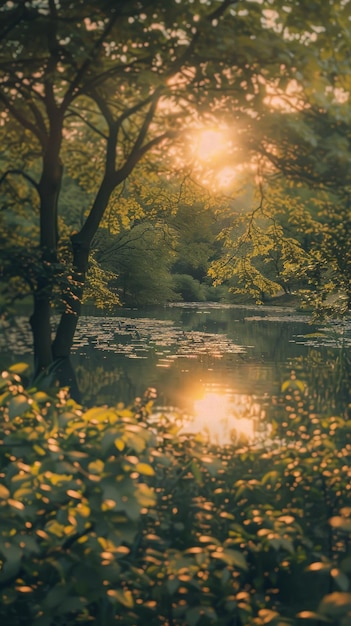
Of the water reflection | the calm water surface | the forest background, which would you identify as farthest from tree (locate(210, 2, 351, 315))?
the calm water surface

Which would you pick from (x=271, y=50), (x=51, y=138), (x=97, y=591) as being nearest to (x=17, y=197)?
(x=51, y=138)

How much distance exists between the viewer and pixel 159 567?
5.79 metres

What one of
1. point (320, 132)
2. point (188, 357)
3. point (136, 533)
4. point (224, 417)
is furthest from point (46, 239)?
point (188, 357)

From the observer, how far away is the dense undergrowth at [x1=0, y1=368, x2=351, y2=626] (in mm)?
4293

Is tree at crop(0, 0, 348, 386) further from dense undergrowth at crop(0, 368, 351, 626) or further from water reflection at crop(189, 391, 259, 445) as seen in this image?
dense undergrowth at crop(0, 368, 351, 626)

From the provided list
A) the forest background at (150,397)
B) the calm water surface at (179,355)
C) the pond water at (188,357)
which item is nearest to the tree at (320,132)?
the forest background at (150,397)

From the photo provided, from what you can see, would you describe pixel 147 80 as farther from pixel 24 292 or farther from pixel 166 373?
pixel 166 373

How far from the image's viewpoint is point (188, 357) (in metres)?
25.0

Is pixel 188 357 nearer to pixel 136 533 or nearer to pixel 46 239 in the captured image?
pixel 46 239

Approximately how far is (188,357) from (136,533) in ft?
65.5

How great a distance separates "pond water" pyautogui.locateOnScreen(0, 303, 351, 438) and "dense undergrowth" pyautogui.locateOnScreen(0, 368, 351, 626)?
178 inches

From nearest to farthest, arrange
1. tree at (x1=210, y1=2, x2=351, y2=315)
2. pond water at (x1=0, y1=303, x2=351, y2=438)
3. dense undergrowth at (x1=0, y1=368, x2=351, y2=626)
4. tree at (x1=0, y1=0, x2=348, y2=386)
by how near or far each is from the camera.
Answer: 1. dense undergrowth at (x1=0, y1=368, x2=351, y2=626)
2. tree at (x1=210, y1=2, x2=351, y2=315)
3. tree at (x1=0, y1=0, x2=348, y2=386)
4. pond water at (x1=0, y1=303, x2=351, y2=438)

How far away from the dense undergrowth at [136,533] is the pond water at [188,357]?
14.8ft

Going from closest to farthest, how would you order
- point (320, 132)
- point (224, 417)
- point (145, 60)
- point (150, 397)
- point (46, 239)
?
point (320, 132) < point (145, 60) < point (46, 239) < point (224, 417) < point (150, 397)
